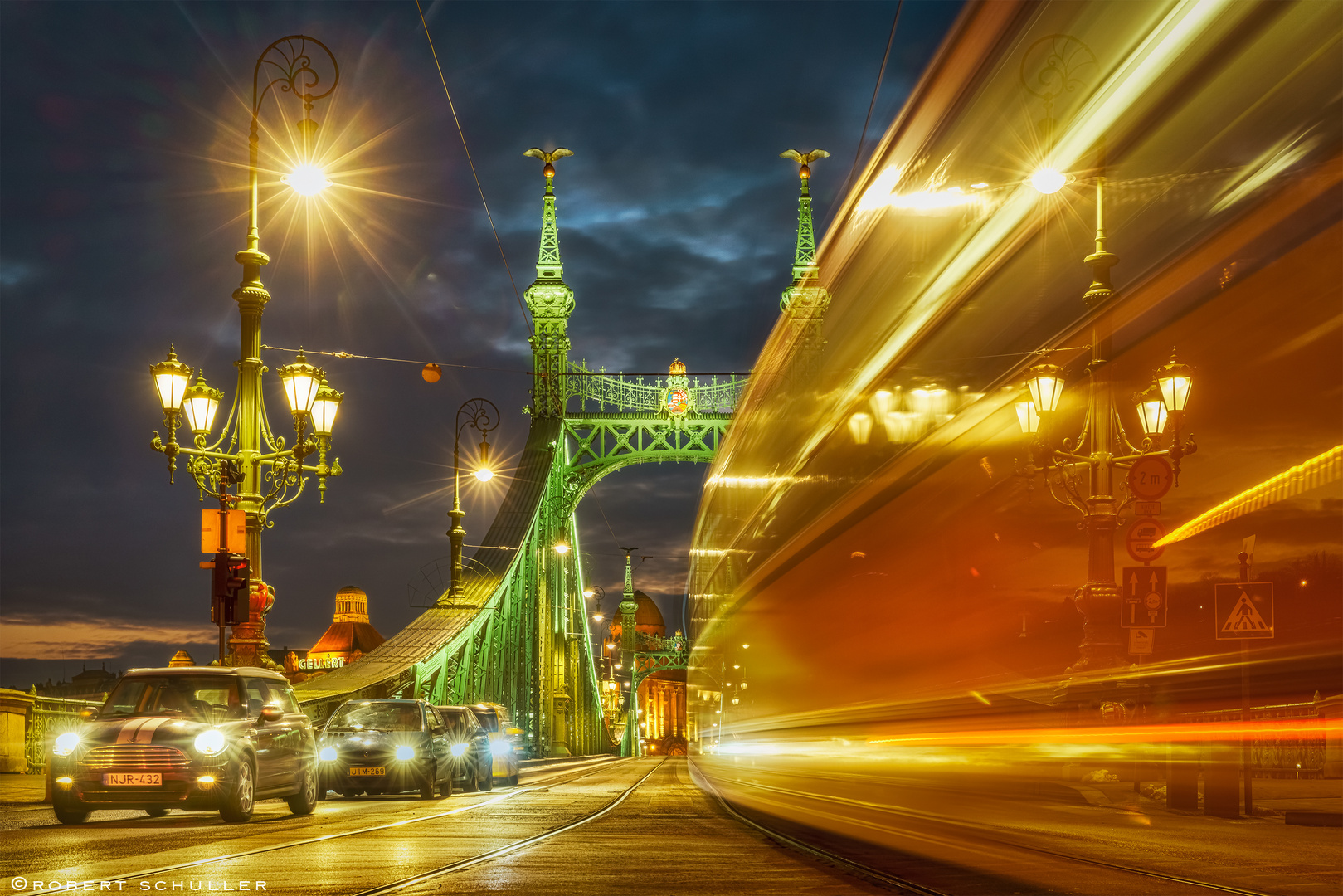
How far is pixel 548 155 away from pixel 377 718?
34.2m

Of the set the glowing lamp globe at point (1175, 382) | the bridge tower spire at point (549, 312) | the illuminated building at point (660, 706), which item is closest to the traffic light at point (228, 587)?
the glowing lamp globe at point (1175, 382)

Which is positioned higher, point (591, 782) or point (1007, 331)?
point (1007, 331)

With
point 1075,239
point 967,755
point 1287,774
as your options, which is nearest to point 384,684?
point 1287,774

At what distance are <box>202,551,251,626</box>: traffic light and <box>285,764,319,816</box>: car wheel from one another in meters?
1.87

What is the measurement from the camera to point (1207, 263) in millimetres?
7004

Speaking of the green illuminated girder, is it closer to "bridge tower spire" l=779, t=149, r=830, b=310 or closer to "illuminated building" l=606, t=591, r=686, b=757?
"bridge tower spire" l=779, t=149, r=830, b=310

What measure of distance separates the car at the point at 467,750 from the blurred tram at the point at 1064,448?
813cm

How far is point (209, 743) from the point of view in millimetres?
13039

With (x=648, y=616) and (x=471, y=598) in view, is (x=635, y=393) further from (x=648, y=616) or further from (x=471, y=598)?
(x=648, y=616)

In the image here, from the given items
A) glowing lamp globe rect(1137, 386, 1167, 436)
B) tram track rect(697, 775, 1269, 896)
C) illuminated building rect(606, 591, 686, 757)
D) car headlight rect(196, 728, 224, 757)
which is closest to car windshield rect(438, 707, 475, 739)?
tram track rect(697, 775, 1269, 896)

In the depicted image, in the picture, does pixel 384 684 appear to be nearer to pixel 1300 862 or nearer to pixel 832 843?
pixel 832 843

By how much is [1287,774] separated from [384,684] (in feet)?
55.6

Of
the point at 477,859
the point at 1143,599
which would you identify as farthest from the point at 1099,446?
the point at 477,859

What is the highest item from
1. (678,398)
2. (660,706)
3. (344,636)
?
(678,398)
